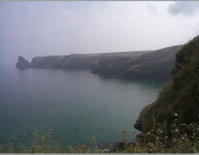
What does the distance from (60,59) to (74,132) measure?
134 m

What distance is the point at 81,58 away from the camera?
5531 inches

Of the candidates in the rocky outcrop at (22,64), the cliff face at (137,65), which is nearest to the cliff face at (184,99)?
the cliff face at (137,65)

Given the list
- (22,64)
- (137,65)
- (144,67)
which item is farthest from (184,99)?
(22,64)

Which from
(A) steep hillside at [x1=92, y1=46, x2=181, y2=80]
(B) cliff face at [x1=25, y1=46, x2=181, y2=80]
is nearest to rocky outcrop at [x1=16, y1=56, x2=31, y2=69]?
(B) cliff face at [x1=25, y1=46, x2=181, y2=80]

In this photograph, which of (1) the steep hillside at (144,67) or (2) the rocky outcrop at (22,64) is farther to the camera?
(2) the rocky outcrop at (22,64)

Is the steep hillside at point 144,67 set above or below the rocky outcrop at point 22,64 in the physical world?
above

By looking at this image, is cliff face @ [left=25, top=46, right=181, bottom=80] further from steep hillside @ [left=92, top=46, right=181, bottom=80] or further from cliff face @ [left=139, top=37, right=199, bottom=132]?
cliff face @ [left=139, top=37, right=199, bottom=132]

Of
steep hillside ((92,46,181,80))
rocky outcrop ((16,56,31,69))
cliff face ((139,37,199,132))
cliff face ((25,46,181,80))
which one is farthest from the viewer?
rocky outcrop ((16,56,31,69))

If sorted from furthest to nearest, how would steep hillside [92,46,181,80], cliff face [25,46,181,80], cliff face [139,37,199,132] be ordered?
cliff face [25,46,181,80], steep hillside [92,46,181,80], cliff face [139,37,199,132]

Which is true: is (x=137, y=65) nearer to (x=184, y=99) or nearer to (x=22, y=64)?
(x=184, y=99)

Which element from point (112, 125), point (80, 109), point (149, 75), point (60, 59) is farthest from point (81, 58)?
point (112, 125)

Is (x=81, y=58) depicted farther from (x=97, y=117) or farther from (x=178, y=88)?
(x=178, y=88)

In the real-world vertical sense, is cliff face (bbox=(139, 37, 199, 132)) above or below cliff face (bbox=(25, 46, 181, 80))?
above

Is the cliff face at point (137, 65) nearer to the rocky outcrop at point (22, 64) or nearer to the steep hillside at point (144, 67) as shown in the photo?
the steep hillside at point (144, 67)
